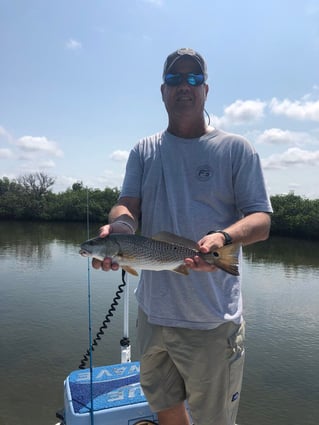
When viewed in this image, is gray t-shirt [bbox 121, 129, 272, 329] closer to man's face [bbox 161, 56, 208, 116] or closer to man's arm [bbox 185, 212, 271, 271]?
man's arm [bbox 185, 212, 271, 271]

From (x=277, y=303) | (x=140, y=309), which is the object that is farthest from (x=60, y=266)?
(x=140, y=309)

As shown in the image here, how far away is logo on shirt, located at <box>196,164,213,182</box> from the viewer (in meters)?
2.93

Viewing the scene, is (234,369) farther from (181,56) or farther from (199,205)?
(181,56)

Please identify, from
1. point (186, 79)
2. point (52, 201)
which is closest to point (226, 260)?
point (186, 79)

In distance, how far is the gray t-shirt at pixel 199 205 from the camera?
2828 mm

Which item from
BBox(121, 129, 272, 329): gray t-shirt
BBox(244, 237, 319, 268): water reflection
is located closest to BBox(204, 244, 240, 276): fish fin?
BBox(121, 129, 272, 329): gray t-shirt

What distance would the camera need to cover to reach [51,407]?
8.39 metres

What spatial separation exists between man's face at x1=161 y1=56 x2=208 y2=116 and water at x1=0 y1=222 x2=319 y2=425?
7.40 m

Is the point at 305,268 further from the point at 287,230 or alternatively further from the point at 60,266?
the point at 287,230

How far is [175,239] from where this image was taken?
9.09 ft

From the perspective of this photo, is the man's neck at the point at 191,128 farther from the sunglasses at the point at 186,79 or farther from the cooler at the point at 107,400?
the cooler at the point at 107,400

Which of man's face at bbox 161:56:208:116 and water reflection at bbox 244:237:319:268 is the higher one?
man's face at bbox 161:56:208:116

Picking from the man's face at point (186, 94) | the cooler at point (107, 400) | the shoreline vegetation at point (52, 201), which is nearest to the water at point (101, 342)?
the cooler at point (107, 400)

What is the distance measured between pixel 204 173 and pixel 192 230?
0.47 m
